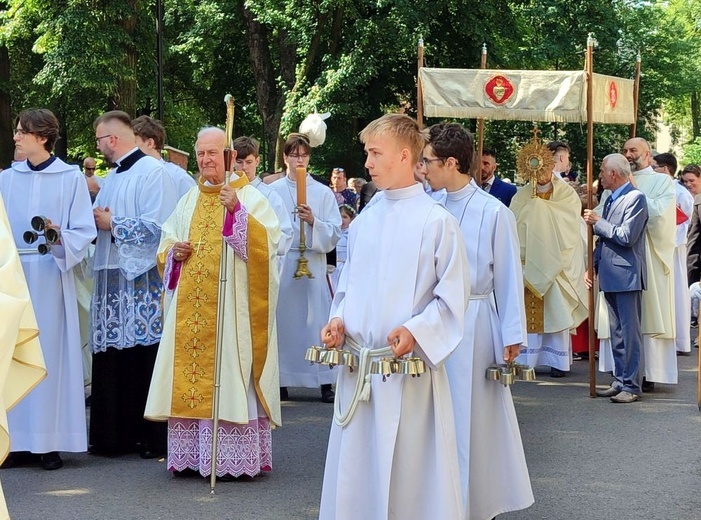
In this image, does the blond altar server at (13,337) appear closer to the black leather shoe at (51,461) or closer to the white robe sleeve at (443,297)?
the white robe sleeve at (443,297)

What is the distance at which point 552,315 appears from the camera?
11.0m

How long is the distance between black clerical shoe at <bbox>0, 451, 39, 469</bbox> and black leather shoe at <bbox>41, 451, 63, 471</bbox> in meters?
0.19

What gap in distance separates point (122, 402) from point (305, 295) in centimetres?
268

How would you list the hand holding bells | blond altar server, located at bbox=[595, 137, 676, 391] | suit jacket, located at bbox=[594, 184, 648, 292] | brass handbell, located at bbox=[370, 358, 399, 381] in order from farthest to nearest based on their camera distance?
blond altar server, located at bbox=[595, 137, 676, 391], suit jacket, located at bbox=[594, 184, 648, 292], the hand holding bells, brass handbell, located at bbox=[370, 358, 399, 381]

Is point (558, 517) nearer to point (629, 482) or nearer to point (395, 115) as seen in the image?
point (629, 482)

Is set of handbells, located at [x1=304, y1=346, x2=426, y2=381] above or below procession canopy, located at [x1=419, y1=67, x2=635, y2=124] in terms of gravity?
below

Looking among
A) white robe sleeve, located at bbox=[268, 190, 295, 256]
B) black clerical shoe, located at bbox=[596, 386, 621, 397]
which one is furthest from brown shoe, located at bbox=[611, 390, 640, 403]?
white robe sleeve, located at bbox=[268, 190, 295, 256]

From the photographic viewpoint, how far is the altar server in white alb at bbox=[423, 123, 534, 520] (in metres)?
5.61

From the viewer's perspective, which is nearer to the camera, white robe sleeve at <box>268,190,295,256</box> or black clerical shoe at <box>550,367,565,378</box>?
white robe sleeve at <box>268,190,295,256</box>

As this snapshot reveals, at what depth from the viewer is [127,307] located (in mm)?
7523

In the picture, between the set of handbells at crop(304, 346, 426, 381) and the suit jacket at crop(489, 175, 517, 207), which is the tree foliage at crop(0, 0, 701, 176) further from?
the set of handbells at crop(304, 346, 426, 381)

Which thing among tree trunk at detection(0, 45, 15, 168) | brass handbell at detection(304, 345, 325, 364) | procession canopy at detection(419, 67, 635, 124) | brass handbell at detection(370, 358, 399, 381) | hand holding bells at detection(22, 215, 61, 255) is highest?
tree trunk at detection(0, 45, 15, 168)

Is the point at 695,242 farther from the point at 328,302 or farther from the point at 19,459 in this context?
the point at 19,459

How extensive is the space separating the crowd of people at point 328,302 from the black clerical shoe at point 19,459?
26 mm
